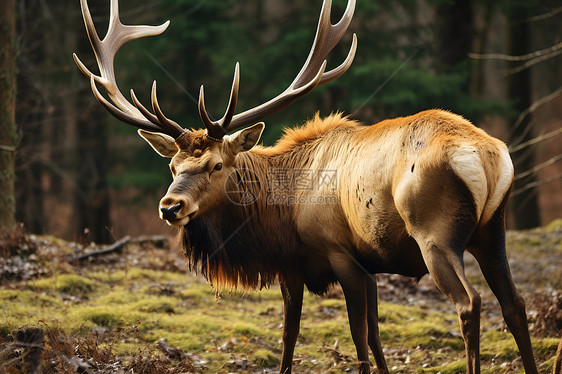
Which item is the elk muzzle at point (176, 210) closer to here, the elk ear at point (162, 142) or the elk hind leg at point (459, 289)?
the elk ear at point (162, 142)

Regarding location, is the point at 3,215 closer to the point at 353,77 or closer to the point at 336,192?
the point at 336,192

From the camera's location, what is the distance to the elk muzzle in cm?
529

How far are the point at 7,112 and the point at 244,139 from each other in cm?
474

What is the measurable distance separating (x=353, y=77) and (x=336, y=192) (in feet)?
24.8

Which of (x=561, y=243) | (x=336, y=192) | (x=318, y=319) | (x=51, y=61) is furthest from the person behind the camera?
(x=51, y=61)

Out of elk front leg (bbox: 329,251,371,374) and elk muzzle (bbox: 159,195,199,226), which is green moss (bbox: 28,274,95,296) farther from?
elk front leg (bbox: 329,251,371,374)

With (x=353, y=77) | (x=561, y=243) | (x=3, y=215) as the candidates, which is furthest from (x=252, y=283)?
(x=353, y=77)

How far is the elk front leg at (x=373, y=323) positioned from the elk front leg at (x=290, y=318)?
2.04 feet

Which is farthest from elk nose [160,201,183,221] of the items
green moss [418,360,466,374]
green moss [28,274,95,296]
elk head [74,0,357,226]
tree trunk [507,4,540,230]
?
tree trunk [507,4,540,230]

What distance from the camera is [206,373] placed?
19.3 feet

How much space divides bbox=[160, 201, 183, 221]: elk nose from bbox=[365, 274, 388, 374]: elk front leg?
179cm

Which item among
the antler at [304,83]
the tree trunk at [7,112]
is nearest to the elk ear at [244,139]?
the antler at [304,83]

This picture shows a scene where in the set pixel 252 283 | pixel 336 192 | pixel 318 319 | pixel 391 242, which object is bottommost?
pixel 318 319

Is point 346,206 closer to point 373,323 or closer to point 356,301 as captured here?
point 356,301
